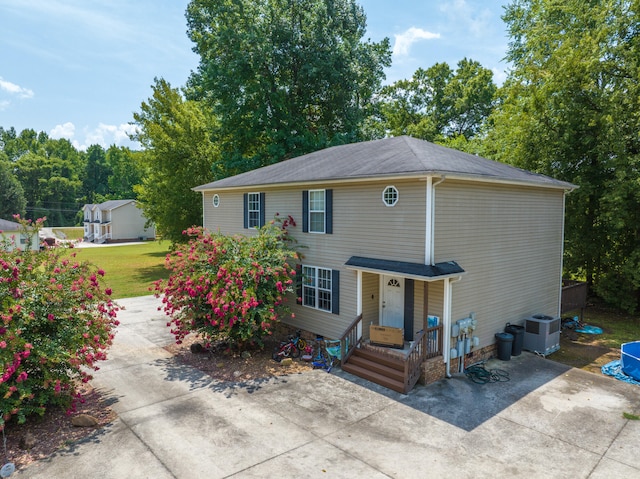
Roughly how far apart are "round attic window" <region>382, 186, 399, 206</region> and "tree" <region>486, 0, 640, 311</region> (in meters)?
10.3

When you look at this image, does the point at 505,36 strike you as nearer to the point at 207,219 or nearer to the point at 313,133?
the point at 313,133

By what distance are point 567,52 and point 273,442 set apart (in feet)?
62.8

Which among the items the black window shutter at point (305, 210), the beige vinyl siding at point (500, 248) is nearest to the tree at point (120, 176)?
the black window shutter at point (305, 210)

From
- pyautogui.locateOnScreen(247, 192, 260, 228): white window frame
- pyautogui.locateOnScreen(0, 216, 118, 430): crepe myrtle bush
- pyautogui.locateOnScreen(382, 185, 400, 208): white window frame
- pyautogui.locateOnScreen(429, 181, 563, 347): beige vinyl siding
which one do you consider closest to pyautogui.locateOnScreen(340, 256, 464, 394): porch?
pyautogui.locateOnScreen(429, 181, 563, 347): beige vinyl siding

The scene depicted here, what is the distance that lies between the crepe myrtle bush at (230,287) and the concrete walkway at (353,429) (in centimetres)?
152

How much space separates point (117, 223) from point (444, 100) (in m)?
45.0

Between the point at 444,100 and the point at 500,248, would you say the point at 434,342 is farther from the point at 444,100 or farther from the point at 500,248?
the point at 444,100

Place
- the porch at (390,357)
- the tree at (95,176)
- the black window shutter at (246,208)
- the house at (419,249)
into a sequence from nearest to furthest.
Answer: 1. the porch at (390,357)
2. the house at (419,249)
3. the black window shutter at (246,208)
4. the tree at (95,176)

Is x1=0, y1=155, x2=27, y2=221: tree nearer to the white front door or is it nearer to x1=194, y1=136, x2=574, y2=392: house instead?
x1=194, y1=136, x2=574, y2=392: house

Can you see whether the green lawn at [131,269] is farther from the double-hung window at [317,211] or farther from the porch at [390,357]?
the porch at [390,357]

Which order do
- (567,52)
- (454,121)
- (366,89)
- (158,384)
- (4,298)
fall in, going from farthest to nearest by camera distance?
(454,121), (366,89), (567,52), (158,384), (4,298)

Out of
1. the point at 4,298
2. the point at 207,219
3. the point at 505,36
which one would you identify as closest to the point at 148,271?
the point at 207,219

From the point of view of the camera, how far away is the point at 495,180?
10.3m

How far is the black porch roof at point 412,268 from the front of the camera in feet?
30.0
